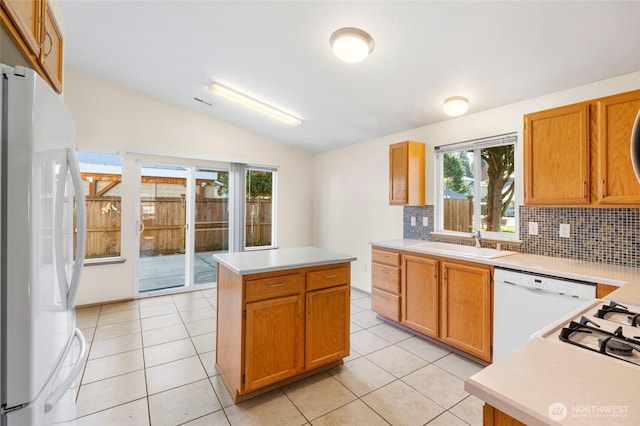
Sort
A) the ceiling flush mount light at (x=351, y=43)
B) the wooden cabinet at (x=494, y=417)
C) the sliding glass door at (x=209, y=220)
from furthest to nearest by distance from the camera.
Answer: the sliding glass door at (x=209, y=220), the ceiling flush mount light at (x=351, y=43), the wooden cabinet at (x=494, y=417)

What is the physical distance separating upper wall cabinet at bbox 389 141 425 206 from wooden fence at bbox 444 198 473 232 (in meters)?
0.31

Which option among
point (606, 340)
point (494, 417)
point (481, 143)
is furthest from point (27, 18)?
point (481, 143)

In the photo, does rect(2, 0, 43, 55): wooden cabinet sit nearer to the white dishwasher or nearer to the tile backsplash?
the white dishwasher

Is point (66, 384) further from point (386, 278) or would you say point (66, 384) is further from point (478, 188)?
point (478, 188)

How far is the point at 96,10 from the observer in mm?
2375

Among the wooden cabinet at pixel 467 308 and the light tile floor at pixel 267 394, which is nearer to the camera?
the light tile floor at pixel 267 394


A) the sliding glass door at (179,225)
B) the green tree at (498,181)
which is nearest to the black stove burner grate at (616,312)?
the green tree at (498,181)

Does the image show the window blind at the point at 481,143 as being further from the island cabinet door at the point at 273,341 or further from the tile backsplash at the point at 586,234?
the island cabinet door at the point at 273,341

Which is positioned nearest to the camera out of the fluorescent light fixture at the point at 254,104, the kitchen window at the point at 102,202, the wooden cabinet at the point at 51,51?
the wooden cabinet at the point at 51,51

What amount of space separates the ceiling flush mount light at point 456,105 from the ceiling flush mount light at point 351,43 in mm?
1048

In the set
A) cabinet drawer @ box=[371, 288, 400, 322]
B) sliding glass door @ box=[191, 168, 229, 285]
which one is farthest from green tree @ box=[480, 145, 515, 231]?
sliding glass door @ box=[191, 168, 229, 285]

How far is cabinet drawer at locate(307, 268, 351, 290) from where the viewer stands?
2.14m

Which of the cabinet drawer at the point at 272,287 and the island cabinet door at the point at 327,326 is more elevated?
the cabinet drawer at the point at 272,287

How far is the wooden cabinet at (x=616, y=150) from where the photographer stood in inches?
72.9
